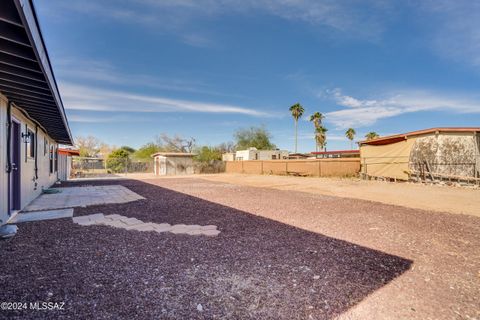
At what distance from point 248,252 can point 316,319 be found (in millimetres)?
1454

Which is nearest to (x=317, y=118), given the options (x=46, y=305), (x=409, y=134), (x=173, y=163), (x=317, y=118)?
(x=317, y=118)

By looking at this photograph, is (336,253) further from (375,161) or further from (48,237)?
(375,161)

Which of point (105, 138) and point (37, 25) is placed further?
point (105, 138)

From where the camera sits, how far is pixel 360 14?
986 cm

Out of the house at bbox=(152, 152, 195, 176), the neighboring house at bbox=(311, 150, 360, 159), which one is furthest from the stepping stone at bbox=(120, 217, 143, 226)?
the neighboring house at bbox=(311, 150, 360, 159)

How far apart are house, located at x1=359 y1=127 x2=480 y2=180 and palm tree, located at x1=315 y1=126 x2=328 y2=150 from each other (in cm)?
2243

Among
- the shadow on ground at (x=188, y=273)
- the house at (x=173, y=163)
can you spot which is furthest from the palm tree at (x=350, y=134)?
the shadow on ground at (x=188, y=273)

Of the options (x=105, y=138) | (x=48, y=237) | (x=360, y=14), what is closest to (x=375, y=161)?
(x=360, y=14)

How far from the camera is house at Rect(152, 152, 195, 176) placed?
81.1ft

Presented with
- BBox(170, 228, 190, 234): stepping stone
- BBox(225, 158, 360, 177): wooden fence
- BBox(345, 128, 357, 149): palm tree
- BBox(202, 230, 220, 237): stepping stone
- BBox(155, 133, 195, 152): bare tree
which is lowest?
BBox(202, 230, 220, 237): stepping stone

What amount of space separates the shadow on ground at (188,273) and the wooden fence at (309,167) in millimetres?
13766

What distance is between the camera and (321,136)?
37.0 m

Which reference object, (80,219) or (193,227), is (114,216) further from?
(193,227)

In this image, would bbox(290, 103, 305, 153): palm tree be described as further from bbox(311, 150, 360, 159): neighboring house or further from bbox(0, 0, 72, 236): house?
bbox(0, 0, 72, 236): house
